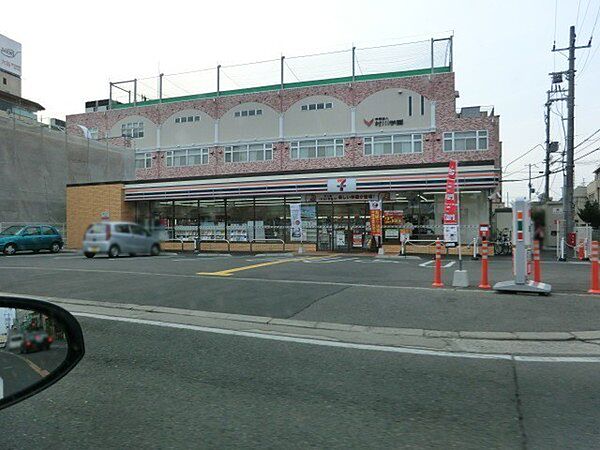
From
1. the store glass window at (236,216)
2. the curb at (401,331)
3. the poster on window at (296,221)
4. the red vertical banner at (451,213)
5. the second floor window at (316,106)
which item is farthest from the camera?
the second floor window at (316,106)

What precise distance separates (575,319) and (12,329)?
825cm

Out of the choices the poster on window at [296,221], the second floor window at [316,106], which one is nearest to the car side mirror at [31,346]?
the poster on window at [296,221]

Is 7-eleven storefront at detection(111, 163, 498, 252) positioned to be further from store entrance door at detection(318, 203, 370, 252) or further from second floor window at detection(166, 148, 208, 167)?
second floor window at detection(166, 148, 208, 167)

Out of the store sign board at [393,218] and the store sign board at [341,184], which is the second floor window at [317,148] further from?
the store sign board at [393,218]

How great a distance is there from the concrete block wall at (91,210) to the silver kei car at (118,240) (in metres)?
0.09

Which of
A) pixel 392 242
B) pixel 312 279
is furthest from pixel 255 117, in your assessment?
pixel 312 279

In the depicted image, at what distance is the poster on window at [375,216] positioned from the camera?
24703 millimetres

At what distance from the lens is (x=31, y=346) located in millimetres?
2260

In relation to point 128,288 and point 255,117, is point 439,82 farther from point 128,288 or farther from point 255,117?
point 128,288

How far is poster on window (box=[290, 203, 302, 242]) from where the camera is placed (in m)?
25.9

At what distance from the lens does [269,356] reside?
18.7 feet

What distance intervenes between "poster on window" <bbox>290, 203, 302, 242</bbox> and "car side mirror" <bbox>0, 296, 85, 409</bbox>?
2338 cm

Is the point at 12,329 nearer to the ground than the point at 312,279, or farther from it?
farther from it

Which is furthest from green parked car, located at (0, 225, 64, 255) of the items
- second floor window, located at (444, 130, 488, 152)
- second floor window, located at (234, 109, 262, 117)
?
second floor window, located at (234, 109, 262, 117)
